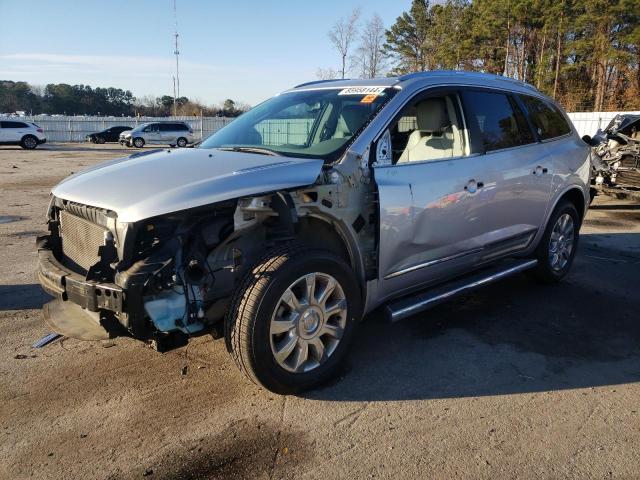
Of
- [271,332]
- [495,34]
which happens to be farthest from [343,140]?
[495,34]

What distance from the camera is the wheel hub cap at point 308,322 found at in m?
3.09

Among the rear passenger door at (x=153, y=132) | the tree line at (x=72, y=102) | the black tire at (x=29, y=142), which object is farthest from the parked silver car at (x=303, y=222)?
the tree line at (x=72, y=102)

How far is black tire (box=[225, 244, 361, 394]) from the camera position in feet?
9.53

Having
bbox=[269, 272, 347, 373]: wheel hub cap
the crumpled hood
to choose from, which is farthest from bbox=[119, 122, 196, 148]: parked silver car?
bbox=[269, 272, 347, 373]: wheel hub cap

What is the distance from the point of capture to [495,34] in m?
38.8

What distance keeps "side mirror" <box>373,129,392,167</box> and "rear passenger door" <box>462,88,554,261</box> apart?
3.08 ft

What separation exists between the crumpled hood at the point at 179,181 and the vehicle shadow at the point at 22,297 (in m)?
1.70

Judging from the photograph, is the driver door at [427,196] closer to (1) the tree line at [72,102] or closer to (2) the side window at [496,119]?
(2) the side window at [496,119]

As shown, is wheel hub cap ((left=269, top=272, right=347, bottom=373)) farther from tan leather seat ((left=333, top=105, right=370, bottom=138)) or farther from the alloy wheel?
the alloy wheel

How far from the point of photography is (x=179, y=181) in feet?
9.88

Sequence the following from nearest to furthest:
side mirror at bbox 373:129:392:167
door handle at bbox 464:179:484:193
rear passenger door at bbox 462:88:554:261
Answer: side mirror at bbox 373:129:392:167
door handle at bbox 464:179:484:193
rear passenger door at bbox 462:88:554:261

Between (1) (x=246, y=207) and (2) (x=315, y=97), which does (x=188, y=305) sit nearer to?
(1) (x=246, y=207)

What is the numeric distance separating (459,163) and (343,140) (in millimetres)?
1014

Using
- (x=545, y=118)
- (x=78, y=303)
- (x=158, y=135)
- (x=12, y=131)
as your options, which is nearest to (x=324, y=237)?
(x=78, y=303)
